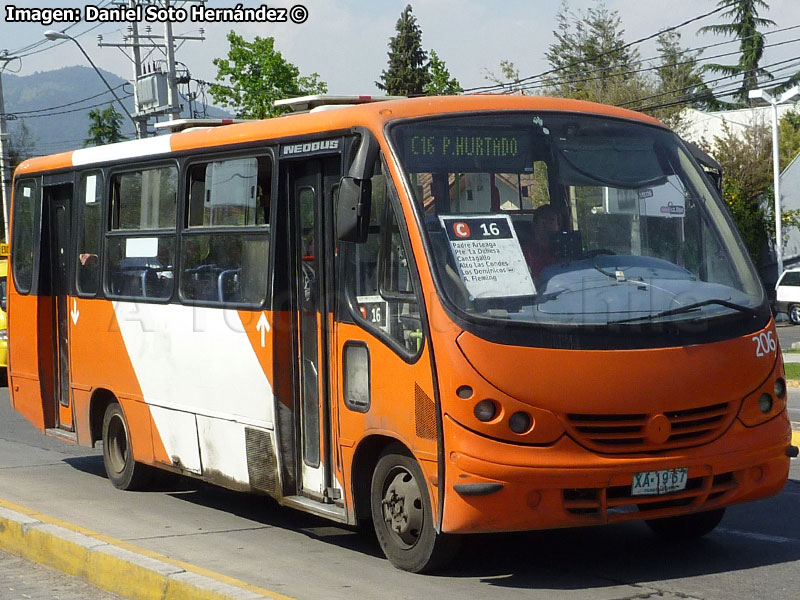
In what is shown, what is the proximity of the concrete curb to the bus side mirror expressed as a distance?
190cm

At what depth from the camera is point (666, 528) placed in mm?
7711

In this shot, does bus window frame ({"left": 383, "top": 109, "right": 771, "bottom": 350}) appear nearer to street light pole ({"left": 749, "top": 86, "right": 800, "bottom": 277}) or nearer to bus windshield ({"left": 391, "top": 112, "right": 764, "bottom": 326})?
bus windshield ({"left": 391, "top": 112, "right": 764, "bottom": 326})

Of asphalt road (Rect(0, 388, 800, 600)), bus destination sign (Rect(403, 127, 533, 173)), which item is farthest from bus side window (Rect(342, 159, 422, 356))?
asphalt road (Rect(0, 388, 800, 600))

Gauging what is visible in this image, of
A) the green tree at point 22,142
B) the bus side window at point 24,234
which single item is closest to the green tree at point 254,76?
the bus side window at point 24,234

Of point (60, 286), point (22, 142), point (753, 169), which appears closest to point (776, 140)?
point (753, 169)

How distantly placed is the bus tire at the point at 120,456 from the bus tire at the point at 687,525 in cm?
439

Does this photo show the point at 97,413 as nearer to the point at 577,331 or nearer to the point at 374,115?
the point at 374,115

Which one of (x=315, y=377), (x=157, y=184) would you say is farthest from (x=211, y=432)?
(x=157, y=184)

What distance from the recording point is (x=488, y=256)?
668 cm

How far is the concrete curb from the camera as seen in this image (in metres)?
5.97

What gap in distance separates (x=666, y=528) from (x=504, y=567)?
1282mm

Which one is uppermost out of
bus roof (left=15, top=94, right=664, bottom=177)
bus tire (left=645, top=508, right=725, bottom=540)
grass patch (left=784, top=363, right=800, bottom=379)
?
bus roof (left=15, top=94, right=664, bottom=177)

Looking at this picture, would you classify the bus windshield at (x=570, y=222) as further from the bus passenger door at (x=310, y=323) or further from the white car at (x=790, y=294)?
the white car at (x=790, y=294)

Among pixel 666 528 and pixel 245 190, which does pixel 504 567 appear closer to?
pixel 666 528
